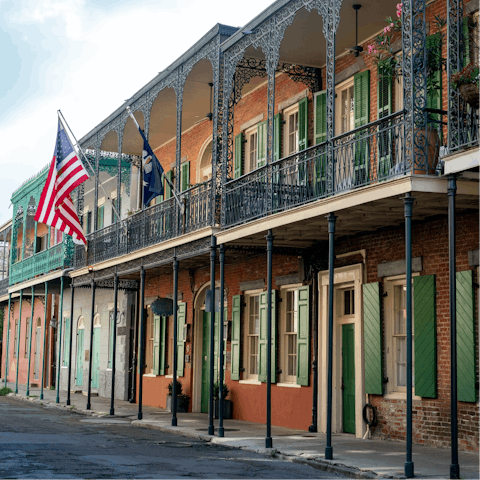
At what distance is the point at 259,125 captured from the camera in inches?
616

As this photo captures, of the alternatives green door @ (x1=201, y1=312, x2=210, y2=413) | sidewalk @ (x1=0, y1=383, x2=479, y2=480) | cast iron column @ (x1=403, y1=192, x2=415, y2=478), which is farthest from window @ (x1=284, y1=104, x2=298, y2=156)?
Answer: cast iron column @ (x1=403, y1=192, x2=415, y2=478)

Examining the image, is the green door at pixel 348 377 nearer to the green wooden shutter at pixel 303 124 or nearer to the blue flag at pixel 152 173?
the green wooden shutter at pixel 303 124

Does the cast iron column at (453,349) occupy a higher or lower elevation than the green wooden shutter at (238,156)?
lower

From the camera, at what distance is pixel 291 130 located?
1484 centimetres

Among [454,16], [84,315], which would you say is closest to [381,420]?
[454,16]

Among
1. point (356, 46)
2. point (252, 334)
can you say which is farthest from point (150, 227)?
point (356, 46)

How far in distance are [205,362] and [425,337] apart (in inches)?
301

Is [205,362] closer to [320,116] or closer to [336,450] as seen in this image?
[320,116]

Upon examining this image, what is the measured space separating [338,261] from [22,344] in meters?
21.6

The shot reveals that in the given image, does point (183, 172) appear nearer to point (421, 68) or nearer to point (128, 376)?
→ point (128, 376)

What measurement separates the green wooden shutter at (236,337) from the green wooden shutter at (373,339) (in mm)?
4117

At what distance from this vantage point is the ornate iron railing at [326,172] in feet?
31.6

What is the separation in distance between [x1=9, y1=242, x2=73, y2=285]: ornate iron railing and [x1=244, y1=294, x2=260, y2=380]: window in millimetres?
7571

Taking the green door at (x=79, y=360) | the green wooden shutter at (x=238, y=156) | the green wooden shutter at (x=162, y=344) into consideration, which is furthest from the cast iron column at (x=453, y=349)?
the green door at (x=79, y=360)
